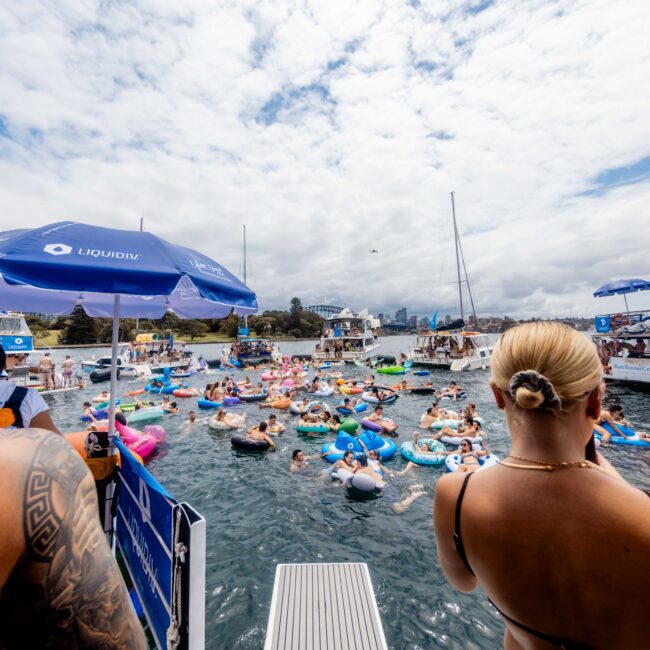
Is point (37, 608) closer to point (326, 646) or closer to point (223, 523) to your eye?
point (326, 646)

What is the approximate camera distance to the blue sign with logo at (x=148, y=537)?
2.39 metres

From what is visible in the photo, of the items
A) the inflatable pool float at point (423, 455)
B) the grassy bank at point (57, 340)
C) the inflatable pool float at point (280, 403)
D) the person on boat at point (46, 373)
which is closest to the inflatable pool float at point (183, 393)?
the inflatable pool float at point (280, 403)

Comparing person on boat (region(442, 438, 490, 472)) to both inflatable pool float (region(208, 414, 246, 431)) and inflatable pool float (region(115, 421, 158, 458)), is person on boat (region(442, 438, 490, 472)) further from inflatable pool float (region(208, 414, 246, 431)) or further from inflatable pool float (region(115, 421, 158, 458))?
inflatable pool float (region(115, 421, 158, 458))

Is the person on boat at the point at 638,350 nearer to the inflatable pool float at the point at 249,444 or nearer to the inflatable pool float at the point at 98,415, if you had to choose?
the inflatable pool float at the point at 249,444

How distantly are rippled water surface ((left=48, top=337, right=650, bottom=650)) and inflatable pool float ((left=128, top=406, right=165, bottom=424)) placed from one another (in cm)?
396

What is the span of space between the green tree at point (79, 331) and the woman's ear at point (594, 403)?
8747cm

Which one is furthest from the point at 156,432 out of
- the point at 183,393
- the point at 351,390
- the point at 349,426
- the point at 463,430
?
the point at 351,390

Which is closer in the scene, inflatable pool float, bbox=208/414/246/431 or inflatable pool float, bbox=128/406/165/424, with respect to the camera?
inflatable pool float, bbox=208/414/246/431

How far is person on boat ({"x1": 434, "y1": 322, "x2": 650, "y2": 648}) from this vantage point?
105cm

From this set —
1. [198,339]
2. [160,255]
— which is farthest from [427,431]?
[198,339]

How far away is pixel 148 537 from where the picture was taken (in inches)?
110

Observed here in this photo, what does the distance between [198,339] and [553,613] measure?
354 feet

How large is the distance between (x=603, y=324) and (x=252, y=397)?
24.0 meters

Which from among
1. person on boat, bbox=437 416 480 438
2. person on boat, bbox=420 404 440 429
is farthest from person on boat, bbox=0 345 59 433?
person on boat, bbox=420 404 440 429
